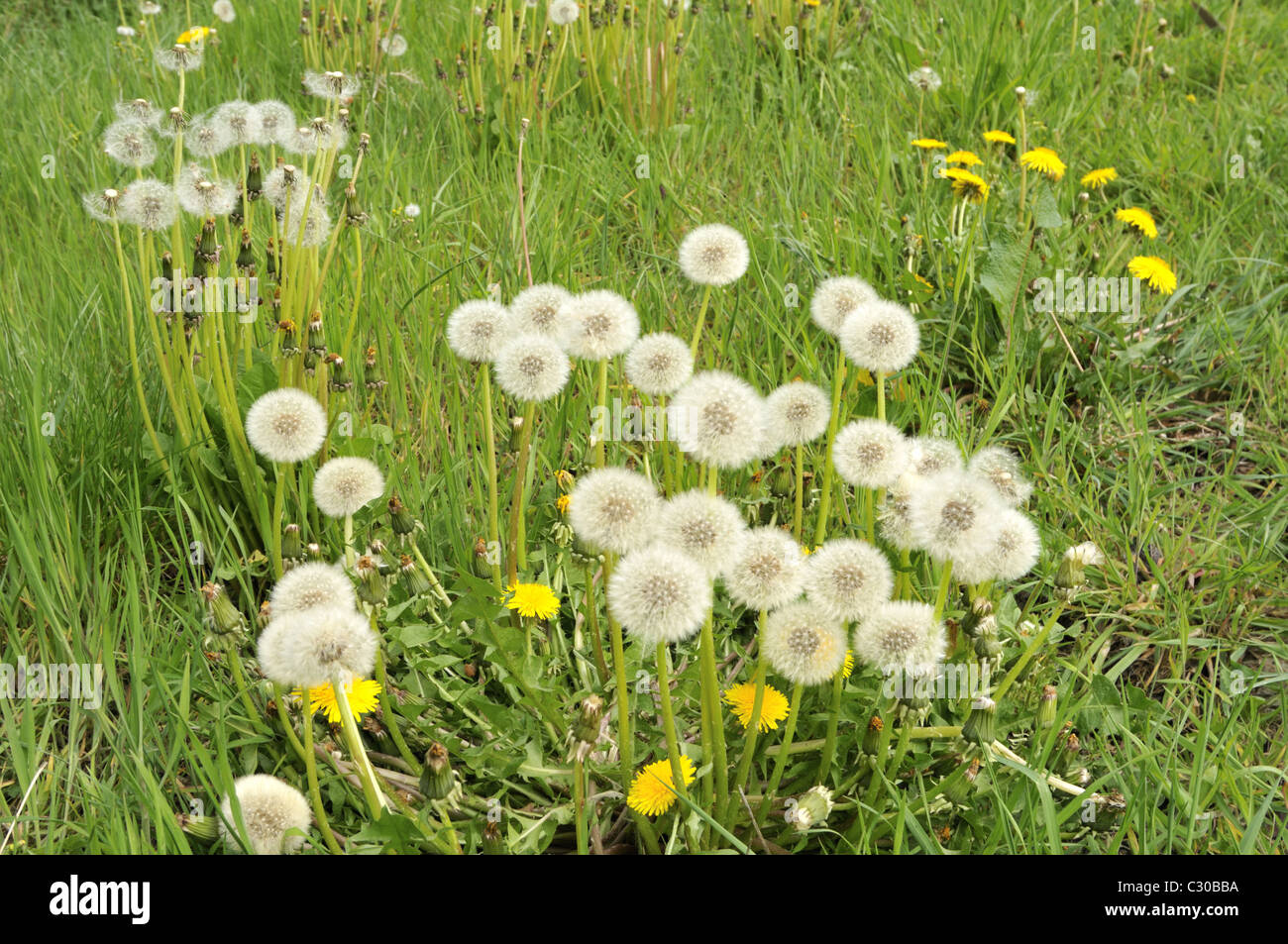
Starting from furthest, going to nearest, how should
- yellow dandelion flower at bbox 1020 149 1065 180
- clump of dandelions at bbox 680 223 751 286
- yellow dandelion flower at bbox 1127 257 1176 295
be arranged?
yellow dandelion flower at bbox 1020 149 1065 180
yellow dandelion flower at bbox 1127 257 1176 295
clump of dandelions at bbox 680 223 751 286

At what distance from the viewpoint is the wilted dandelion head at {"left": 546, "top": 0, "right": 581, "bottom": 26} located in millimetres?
3652

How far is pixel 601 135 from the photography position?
3.90 m

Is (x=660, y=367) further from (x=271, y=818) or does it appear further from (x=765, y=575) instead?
(x=271, y=818)

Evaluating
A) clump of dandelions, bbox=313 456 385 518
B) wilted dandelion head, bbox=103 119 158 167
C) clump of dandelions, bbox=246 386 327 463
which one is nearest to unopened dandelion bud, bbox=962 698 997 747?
clump of dandelions, bbox=313 456 385 518

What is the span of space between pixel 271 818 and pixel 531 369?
78 cm

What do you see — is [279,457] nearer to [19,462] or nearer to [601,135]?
[19,462]

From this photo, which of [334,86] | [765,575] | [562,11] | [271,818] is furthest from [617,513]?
[562,11]

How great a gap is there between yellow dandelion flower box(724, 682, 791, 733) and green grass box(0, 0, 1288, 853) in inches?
3.4

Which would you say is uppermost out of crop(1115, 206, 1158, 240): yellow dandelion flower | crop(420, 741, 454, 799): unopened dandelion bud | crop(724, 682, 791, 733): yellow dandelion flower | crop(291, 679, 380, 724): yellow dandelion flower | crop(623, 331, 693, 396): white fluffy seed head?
crop(1115, 206, 1158, 240): yellow dandelion flower

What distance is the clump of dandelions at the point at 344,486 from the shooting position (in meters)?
1.79

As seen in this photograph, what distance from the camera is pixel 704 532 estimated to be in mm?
1355

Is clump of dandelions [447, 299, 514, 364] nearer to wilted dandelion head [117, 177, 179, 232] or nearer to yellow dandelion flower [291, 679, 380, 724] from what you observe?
yellow dandelion flower [291, 679, 380, 724]

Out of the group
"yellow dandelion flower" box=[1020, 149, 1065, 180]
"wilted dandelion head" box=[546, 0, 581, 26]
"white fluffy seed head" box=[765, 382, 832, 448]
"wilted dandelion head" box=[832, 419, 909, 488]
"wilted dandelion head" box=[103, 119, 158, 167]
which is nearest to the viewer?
"wilted dandelion head" box=[832, 419, 909, 488]

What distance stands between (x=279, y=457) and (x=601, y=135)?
2.48m
